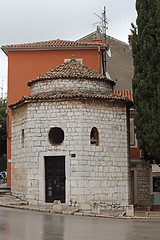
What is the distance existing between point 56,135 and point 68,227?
6.71m

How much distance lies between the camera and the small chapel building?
18.5m

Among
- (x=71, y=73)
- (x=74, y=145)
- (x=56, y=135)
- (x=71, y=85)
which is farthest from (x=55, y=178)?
(x=71, y=73)

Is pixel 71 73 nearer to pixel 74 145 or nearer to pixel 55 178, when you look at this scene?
pixel 74 145

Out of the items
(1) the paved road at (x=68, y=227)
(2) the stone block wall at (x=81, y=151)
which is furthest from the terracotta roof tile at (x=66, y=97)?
(1) the paved road at (x=68, y=227)

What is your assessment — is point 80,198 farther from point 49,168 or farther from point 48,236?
point 48,236

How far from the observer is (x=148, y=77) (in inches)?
771

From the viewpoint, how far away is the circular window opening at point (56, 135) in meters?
19.1

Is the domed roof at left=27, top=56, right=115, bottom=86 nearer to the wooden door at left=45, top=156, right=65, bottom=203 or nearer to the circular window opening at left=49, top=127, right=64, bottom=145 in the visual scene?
the circular window opening at left=49, top=127, right=64, bottom=145

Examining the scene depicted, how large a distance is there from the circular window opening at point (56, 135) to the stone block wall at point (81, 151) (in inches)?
10.3

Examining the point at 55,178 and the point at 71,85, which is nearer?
the point at 55,178

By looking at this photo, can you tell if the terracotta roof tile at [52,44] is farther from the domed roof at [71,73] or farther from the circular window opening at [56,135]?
the circular window opening at [56,135]

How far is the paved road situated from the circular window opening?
3.77m

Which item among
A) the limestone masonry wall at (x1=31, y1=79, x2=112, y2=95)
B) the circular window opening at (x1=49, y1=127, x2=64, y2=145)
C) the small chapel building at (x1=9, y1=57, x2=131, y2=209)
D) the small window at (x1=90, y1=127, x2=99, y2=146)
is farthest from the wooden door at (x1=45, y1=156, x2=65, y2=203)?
the limestone masonry wall at (x1=31, y1=79, x2=112, y2=95)

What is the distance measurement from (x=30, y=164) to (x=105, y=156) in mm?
3301
